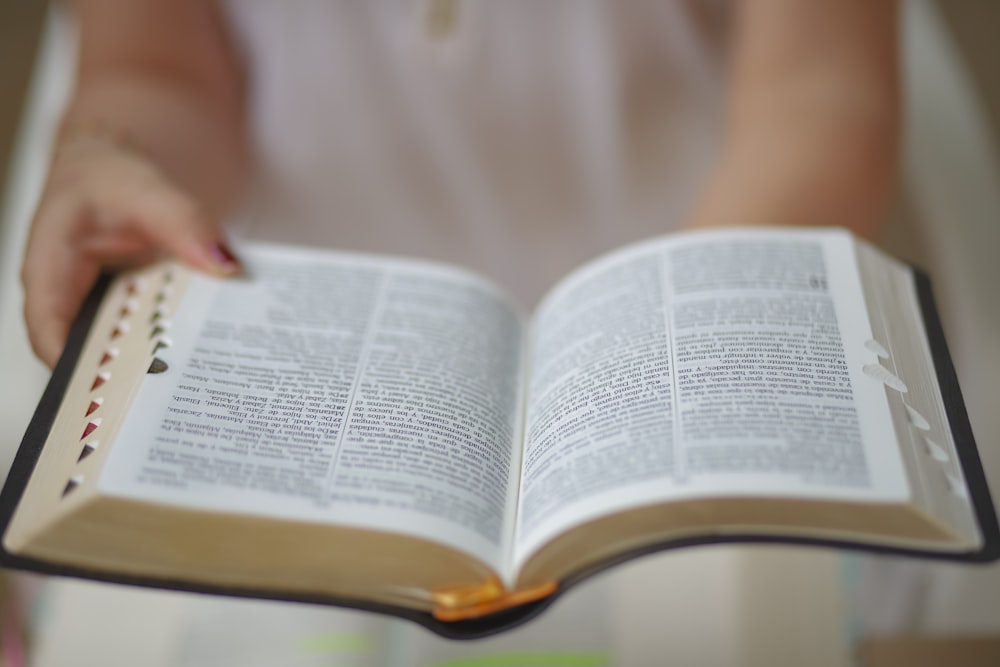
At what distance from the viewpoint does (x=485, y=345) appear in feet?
1.77

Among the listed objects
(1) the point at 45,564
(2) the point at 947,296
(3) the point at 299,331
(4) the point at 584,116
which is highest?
(4) the point at 584,116

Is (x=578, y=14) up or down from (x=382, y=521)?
up

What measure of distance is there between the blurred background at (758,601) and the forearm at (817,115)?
112 mm

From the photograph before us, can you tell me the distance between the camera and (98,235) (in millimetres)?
580

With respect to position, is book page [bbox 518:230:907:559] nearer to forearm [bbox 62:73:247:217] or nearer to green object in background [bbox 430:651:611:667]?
green object in background [bbox 430:651:611:667]

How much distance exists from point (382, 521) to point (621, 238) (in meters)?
0.51

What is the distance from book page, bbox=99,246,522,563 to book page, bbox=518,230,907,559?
1.1 inches

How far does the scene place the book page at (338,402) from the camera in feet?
1.39

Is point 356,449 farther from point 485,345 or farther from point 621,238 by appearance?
point 621,238

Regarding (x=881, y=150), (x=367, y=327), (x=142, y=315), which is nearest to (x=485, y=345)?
(x=367, y=327)

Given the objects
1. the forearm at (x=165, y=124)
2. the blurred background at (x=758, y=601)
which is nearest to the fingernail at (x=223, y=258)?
the forearm at (x=165, y=124)

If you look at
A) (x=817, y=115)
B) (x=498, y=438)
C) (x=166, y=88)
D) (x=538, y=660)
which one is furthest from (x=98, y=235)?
(x=817, y=115)

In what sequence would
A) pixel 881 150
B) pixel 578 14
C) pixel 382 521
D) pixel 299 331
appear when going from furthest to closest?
pixel 578 14, pixel 881 150, pixel 299 331, pixel 382 521

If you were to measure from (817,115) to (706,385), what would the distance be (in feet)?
1.07
